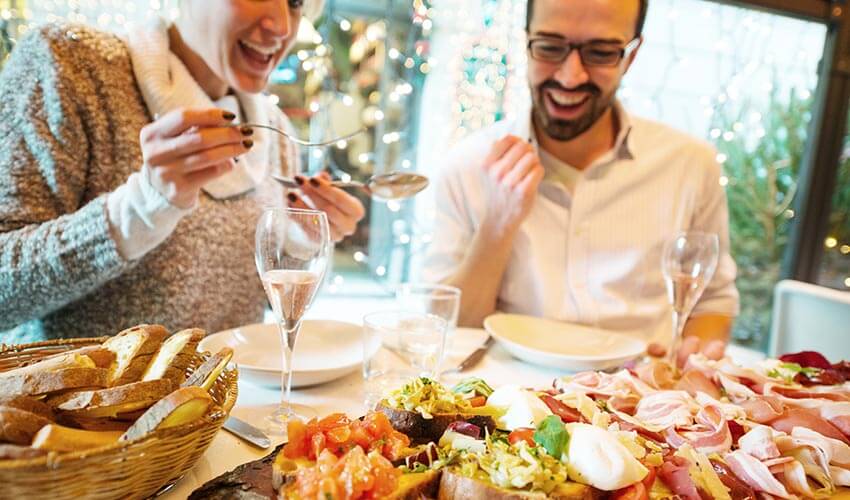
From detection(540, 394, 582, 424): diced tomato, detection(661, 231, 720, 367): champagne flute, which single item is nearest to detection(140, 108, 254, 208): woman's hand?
detection(540, 394, 582, 424): diced tomato

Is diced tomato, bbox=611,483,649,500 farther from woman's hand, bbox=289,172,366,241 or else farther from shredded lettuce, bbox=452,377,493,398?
woman's hand, bbox=289,172,366,241

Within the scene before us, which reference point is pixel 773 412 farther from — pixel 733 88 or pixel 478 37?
pixel 733 88

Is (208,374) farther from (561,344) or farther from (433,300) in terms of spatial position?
(561,344)

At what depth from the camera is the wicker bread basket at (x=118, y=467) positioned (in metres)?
0.51

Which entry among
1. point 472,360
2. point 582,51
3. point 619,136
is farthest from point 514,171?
point 472,360

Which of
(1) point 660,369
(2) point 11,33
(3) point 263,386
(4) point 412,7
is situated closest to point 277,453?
(3) point 263,386

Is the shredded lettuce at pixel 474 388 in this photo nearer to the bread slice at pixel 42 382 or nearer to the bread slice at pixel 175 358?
the bread slice at pixel 175 358

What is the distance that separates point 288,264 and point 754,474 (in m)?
0.72

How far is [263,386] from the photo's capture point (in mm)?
1077

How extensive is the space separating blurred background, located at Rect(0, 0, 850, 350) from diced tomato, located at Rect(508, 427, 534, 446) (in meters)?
2.95

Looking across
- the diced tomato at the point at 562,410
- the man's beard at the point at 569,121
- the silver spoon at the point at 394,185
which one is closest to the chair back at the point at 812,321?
the man's beard at the point at 569,121

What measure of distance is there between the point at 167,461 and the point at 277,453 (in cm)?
14

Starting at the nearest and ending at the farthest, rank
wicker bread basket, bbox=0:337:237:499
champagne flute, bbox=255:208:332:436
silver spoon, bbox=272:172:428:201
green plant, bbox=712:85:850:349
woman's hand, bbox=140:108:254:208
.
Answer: wicker bread basket, bbox=0:337:237:499 → champagne flute, bbox=255:208:332:436 → woman's hand, bbox=140:108:254:208 → silver spoon, bbox=272:172:428:201 → green plant, bbox=712:85:850:349

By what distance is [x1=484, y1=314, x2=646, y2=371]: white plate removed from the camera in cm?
126
